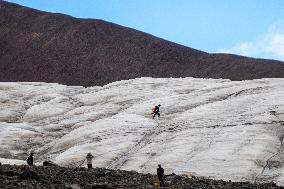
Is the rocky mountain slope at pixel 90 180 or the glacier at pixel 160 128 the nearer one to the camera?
the rocky mountain slope at pixel 90 180

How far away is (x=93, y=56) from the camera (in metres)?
111

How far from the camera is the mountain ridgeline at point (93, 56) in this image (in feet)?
330

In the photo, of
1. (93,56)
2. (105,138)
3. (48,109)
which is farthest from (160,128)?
(93,56)

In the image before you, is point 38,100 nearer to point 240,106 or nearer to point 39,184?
point 240,106

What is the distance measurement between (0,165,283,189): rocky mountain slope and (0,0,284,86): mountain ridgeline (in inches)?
2509

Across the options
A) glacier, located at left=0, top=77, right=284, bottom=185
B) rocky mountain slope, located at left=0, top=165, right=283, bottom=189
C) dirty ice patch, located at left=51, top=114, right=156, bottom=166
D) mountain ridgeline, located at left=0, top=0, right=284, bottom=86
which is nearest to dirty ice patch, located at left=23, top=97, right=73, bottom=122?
glacier, located at left=0, top=77, right=284, bottom=185

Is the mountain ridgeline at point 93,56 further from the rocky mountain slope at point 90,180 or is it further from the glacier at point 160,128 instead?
the rocky mountain slope at point 90,180

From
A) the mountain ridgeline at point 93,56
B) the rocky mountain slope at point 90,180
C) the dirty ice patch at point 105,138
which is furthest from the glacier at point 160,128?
the mountain ridgeline at point 93,56

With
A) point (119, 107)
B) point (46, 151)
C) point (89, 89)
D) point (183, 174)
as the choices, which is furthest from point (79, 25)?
point (183, 174)

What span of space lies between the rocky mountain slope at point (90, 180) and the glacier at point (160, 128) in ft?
8.94

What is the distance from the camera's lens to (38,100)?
61.2 m

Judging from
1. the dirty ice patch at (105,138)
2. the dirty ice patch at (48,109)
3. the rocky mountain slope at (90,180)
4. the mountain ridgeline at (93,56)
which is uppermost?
the mountain ridgeline at (93,56)

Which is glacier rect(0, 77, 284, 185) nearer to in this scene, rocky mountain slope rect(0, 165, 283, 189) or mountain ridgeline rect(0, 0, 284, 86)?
rocky mountain slope rect(0, 165, 283, 189)

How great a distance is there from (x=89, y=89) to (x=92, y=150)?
96.8 ft
